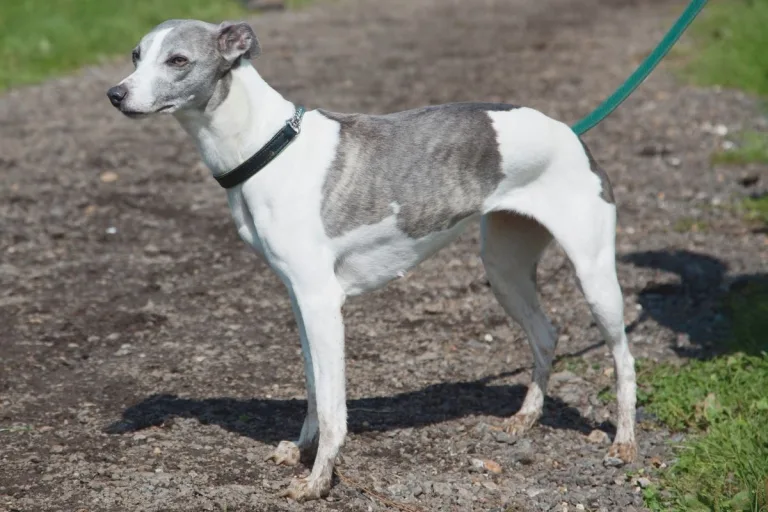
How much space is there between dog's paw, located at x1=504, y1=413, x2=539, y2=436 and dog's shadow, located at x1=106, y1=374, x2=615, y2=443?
0.42 ft

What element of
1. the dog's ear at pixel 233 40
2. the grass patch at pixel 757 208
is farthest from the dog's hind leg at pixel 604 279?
the grass patch at pixel 757 208

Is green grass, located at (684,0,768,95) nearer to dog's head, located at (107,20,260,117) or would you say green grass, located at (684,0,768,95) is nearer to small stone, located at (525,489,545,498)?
small stone, located at (525,489,545,498)

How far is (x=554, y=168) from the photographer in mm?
4574

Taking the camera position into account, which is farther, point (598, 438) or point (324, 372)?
point (598, 438)

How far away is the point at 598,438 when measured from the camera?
4988mm

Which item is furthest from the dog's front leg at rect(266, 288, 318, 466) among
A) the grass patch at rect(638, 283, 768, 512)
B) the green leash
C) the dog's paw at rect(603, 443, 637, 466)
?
the green leash

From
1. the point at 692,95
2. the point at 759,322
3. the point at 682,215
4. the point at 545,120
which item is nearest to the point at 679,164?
the point at 682,215

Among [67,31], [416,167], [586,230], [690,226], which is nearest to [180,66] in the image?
[416,167]

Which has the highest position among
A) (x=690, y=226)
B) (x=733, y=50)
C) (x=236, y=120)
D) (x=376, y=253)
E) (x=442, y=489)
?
(x=236, y=120)

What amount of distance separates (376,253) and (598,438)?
1.40 m

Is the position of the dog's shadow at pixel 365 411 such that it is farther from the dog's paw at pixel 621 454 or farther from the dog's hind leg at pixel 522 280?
the dog's paw at pixel 621 454

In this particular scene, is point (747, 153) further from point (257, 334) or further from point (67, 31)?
point (67, 31)

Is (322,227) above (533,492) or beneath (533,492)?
above

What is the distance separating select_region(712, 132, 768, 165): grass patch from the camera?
960 cm
